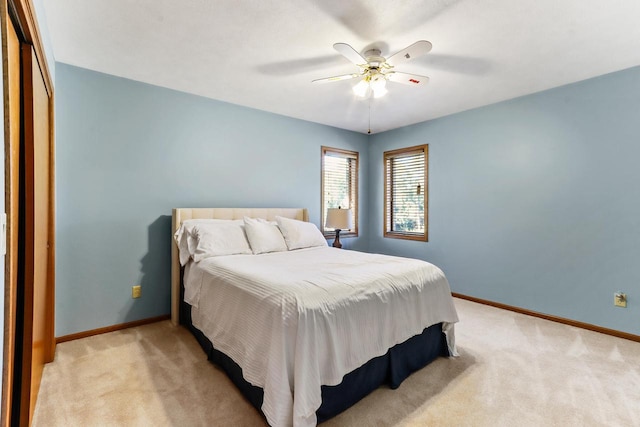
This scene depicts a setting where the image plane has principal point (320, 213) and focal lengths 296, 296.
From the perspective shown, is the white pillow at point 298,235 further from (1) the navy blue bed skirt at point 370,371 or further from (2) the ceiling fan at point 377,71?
(2) the ceiling fan at point 377,71

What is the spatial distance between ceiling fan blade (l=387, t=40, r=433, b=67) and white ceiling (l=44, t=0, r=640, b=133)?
190 millimetres

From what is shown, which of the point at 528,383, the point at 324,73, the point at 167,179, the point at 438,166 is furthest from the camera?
the point at 438,166

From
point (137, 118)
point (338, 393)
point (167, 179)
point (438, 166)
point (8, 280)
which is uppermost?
point (137, 118)

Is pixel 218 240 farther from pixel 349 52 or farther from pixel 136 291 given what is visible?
pixel 349 52

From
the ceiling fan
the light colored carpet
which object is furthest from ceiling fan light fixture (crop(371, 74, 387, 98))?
the light colored carpet

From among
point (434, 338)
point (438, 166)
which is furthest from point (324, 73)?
point (434, 338)

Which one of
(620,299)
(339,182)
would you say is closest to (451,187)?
(339,182)

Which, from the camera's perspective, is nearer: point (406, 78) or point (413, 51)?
point (413, 51)

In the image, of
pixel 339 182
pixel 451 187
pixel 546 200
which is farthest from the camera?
pixel 339 182

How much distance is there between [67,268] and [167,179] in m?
1.17

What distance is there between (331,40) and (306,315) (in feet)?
6.48

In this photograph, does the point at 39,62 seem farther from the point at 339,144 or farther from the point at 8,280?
the point at 339,144

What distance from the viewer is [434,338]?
229cm

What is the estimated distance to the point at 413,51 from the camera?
199 cm
